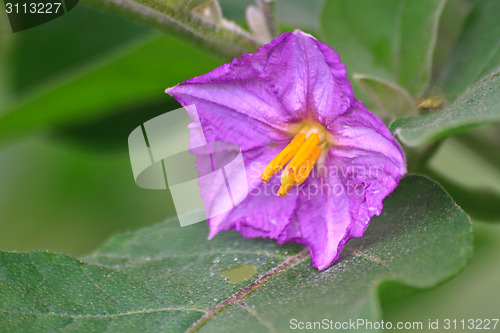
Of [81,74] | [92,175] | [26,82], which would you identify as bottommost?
[92,175]

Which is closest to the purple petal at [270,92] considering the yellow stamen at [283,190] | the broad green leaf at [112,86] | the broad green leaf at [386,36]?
the yellow stamen at [283,190]

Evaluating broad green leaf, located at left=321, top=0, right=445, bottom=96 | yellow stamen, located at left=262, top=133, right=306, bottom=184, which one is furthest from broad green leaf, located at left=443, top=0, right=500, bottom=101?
yellow stamen, located at left=262, top=133, right=306, bottom=184

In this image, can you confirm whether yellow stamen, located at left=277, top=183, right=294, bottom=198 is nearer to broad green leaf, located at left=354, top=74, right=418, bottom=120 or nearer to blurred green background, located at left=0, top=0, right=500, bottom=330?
broad green leaf, located at left=354, top=74, right=418, bottom=120

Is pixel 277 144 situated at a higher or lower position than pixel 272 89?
lower

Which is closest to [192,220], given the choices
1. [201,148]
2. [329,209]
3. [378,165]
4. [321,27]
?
[201,148]

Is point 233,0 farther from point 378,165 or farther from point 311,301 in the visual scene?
point 311,301

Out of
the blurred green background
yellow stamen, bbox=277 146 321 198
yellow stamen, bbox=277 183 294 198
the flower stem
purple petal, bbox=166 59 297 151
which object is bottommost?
the blurred green background
